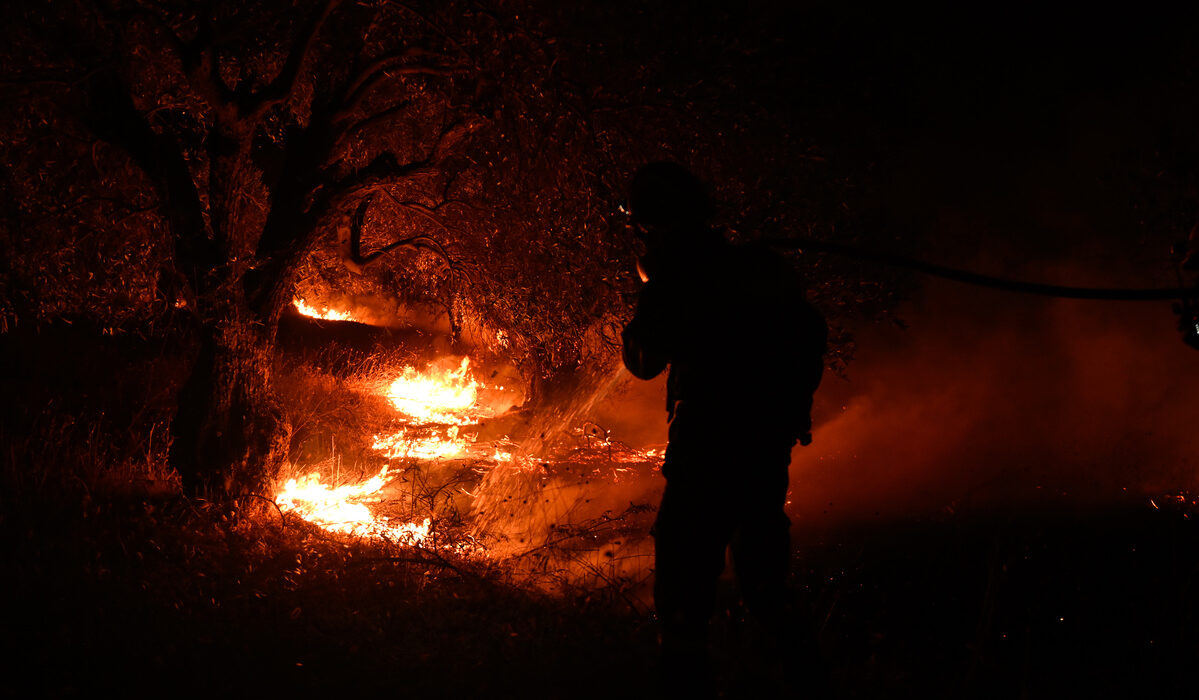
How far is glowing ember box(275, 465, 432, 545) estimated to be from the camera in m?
6.12

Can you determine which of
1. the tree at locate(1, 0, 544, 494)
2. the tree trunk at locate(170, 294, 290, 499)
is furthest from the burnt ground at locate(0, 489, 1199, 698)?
the tree at locate(1, 0, 544, 494)

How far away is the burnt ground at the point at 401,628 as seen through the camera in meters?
3.28

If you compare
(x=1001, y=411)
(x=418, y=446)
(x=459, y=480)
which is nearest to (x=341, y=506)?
(x=459, y=480)

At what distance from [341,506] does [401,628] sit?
3578 millimetres

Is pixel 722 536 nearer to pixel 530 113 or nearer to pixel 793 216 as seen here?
pixel 530 113

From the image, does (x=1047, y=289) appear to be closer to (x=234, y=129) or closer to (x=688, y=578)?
(x=688, y=578)

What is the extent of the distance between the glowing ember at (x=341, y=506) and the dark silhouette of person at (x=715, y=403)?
11.3 ft

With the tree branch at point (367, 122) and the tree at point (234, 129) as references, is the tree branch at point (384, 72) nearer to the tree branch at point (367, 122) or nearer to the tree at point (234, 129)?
the tree at point (234, 129)

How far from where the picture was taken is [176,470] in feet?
20.2

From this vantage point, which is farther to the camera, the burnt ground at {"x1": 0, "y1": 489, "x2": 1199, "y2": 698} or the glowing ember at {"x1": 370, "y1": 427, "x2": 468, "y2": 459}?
the glowing ember at {"x1": 370, "y1": 427, "x2": 468, "y2": 459}

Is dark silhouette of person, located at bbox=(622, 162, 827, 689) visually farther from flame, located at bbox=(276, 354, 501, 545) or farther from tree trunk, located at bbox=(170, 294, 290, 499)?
tree trunk, located at bbox=(170, 294, 290, 499)

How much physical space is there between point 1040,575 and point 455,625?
18.3ft

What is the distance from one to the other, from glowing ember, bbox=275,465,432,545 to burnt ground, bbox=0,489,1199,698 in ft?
1.58

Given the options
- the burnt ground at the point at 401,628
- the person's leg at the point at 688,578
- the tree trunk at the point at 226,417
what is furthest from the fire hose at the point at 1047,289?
the tree trunk at the point at 226,417
